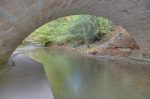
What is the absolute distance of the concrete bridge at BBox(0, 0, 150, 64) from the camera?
2.19 meters

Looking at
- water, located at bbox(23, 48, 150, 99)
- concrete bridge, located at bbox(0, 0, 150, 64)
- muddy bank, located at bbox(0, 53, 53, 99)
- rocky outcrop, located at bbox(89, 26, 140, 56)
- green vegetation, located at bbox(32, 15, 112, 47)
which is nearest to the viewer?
concrete bridge, located at bbox(0, 0, 150, 64)

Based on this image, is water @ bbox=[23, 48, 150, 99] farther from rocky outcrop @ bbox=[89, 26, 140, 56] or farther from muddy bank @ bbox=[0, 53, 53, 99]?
rocky outcrop @ bbox=[89, 26, 140, 56]

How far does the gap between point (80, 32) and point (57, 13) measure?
9.08 metres

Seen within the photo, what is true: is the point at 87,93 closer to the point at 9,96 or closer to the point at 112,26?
the point at 9,96

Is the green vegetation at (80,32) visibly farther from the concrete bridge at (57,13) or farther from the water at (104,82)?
the concrete bridge at (57,13)

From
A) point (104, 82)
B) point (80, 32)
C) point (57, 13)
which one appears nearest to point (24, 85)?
point (57, 13)

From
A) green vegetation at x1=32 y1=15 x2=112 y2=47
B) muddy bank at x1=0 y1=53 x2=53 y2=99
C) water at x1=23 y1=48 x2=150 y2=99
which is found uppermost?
green vegetation at x1=32 y1=15 x2=112 y2=47

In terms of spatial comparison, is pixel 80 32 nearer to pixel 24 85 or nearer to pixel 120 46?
pixel 120 46

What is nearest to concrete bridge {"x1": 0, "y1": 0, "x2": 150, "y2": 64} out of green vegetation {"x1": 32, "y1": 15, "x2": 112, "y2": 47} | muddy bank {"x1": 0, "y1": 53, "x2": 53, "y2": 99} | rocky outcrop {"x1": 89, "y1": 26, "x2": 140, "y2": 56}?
muddy bank {"x1": 0, "y1": 53, "x2": 53, "y2": 99}

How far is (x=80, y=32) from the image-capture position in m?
12.5

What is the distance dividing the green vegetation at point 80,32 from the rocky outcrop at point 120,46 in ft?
4.85

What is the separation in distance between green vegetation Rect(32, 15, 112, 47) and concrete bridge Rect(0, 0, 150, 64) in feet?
22.7

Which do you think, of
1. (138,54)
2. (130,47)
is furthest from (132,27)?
(130,47)

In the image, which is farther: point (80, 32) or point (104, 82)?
point (80, 32)
